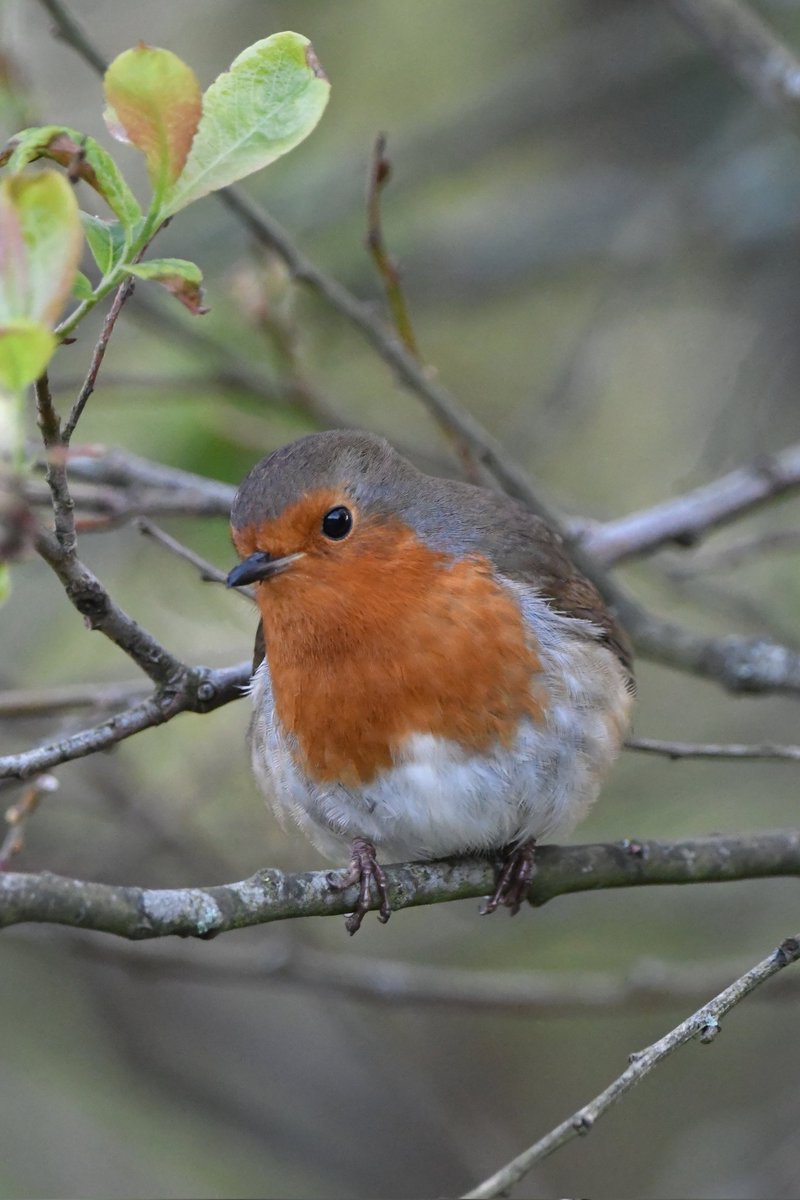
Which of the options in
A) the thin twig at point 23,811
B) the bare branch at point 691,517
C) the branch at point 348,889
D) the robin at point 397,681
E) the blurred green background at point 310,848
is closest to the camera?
the branch at point 348,889

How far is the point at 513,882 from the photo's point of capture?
3.53 meters

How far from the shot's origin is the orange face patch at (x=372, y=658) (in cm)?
350

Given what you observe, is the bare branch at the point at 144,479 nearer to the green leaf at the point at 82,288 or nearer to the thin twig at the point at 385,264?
the thin twig at the point at 385,264

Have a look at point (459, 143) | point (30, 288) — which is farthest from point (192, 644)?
point (30, 288)

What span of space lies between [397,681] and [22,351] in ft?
6.62

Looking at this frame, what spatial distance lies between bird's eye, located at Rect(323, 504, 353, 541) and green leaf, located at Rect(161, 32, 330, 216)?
1.50 m

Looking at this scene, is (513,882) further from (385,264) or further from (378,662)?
(385,264)

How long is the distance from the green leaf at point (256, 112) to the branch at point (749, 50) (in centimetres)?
291

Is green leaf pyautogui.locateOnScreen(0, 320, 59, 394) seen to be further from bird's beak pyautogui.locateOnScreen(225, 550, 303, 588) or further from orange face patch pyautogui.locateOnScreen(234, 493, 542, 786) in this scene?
orange face patch pyautogui.locateOnScreen(234, 493, 542, 786)

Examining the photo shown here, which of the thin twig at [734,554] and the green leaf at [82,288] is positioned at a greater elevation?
the thin twig at [734,554]

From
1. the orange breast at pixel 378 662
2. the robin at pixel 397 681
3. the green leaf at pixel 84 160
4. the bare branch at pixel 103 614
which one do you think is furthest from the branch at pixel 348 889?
the green leaf at pixel 84 160

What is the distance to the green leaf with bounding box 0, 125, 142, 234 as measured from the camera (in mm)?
2004

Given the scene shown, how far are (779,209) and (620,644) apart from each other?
102 inches

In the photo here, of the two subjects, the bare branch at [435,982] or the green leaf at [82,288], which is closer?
the green leaf at [82,288]
